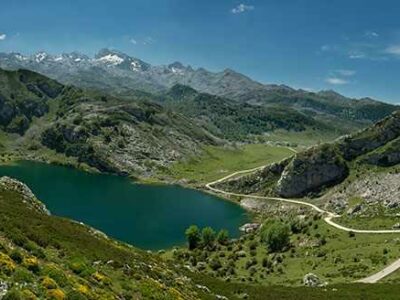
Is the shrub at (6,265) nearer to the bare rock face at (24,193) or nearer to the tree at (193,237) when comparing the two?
the bare rock face at (24,193)

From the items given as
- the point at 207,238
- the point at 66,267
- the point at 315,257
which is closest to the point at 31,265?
the point at 66,267

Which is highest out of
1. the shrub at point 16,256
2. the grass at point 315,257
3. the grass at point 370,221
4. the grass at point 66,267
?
the shrub at point 16,256

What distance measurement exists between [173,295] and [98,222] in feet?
454

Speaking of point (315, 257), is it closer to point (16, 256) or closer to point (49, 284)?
point (16, 256)

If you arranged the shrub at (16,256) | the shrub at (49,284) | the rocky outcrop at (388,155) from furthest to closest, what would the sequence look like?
the rocky outcrop at (388,155) → the shrub at (16,256) → the shrub at (49,284)

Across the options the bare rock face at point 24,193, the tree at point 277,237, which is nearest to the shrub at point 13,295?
the bare rock face at point 24,193

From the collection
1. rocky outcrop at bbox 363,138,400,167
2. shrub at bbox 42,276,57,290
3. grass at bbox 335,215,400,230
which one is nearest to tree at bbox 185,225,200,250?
grass at bbox 335,215,400,230

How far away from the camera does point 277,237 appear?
128125 millimetres

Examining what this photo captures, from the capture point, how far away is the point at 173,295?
39188 millimetres

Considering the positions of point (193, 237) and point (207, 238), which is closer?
point (207, 238)

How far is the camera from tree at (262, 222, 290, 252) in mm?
128012

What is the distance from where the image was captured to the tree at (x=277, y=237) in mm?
128012

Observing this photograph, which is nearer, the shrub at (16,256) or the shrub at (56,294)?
the shrub at (56,294)

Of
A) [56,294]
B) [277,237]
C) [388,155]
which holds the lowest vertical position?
[277,237]
